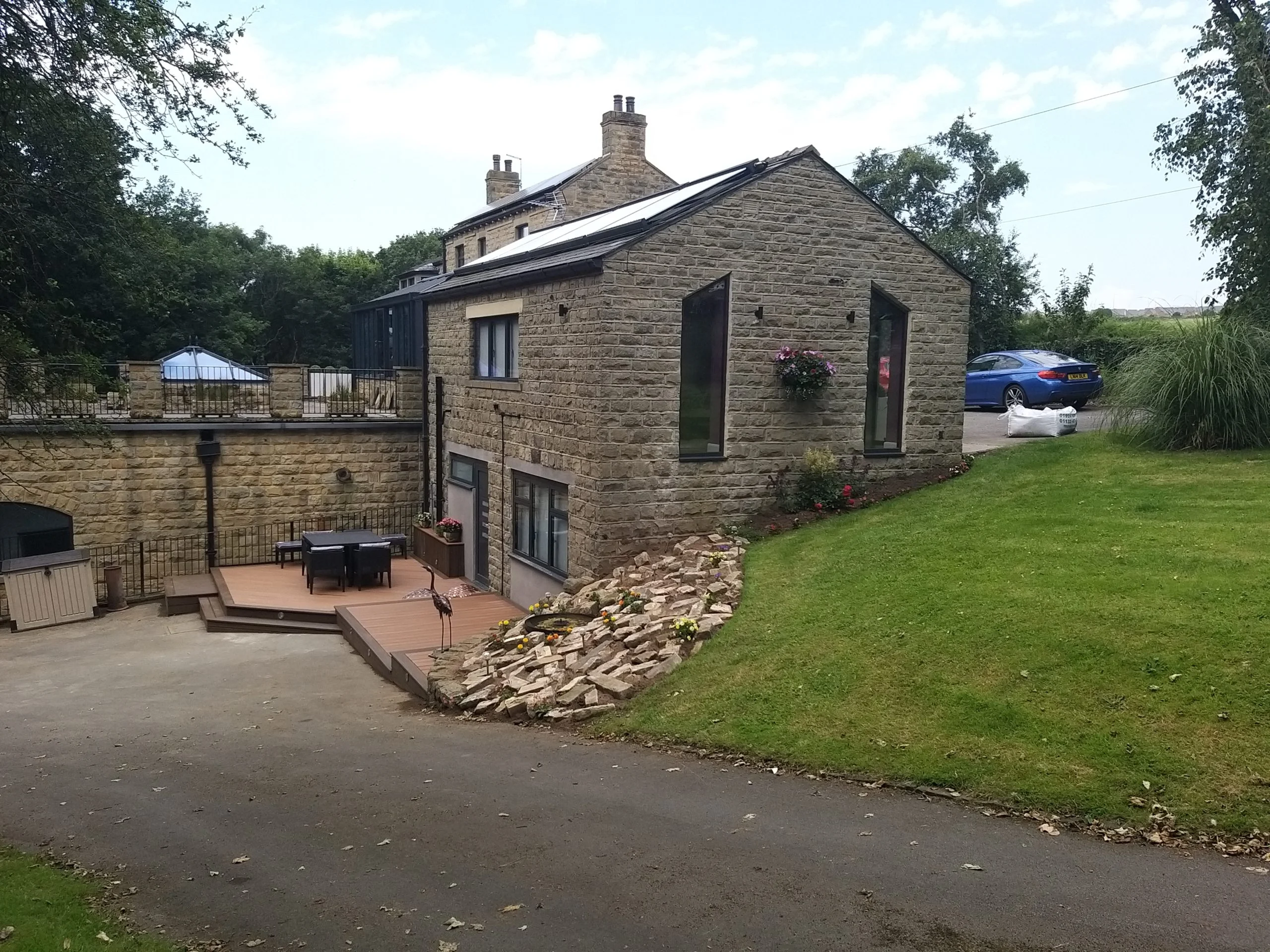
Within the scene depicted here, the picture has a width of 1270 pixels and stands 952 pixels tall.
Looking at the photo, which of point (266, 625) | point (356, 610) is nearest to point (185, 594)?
point (266, 625)

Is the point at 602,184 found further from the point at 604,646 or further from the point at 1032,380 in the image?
the point at 604,646

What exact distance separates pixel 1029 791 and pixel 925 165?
33.0 meters

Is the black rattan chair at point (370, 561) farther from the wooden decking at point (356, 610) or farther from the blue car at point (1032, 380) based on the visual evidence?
the blue car at point (1032, 380)

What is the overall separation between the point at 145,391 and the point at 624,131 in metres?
16.5

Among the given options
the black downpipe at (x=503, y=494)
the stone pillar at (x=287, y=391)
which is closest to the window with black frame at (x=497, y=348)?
the black downpipe at (x=503, y=494)

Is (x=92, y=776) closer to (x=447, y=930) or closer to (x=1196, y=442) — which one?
(x=447, y=930)

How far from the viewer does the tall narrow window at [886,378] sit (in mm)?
15602

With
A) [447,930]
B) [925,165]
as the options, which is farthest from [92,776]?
[925,165]

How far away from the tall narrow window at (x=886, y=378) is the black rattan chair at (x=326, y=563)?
980cm

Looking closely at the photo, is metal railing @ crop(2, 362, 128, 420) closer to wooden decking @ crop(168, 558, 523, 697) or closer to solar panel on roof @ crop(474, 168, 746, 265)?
wooden decking @ crop(168, 558, 523, 697)

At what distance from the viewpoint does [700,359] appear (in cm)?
1413

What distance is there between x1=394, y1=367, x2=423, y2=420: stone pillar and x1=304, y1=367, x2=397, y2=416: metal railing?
0.45 ft

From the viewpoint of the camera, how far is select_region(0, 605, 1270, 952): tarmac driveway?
209 inches

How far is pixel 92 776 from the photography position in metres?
8.75
